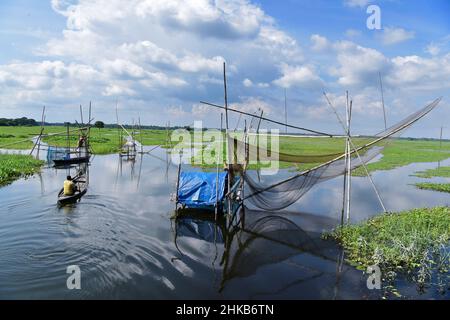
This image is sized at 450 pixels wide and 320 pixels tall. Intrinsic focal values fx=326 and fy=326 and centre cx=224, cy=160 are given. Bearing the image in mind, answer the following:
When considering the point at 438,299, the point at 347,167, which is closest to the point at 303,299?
the point at 438,299

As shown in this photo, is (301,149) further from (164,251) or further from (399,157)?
(164,251)

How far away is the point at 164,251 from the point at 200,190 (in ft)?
12.7

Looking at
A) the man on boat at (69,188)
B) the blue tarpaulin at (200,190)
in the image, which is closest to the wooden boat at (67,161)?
the man on boat at (69,188)

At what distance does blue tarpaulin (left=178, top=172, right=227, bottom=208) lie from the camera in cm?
1267

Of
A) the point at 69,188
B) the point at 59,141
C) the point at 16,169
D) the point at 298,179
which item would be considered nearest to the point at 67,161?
the point at 16,169

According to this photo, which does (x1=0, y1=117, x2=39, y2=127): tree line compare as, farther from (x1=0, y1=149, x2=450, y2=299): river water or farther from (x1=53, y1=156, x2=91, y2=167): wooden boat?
(x1=0, y1=149, x2=450, y2=299): river water

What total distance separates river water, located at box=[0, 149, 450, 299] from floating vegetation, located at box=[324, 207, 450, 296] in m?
0.47

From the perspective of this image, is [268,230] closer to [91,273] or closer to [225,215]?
[225,215]

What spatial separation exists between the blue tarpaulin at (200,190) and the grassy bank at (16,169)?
11.4m

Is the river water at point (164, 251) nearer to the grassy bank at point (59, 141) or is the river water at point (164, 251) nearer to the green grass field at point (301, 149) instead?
the green grass field at point (301, 149)

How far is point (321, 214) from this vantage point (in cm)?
1381

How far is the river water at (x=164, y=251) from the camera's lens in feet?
23.5
